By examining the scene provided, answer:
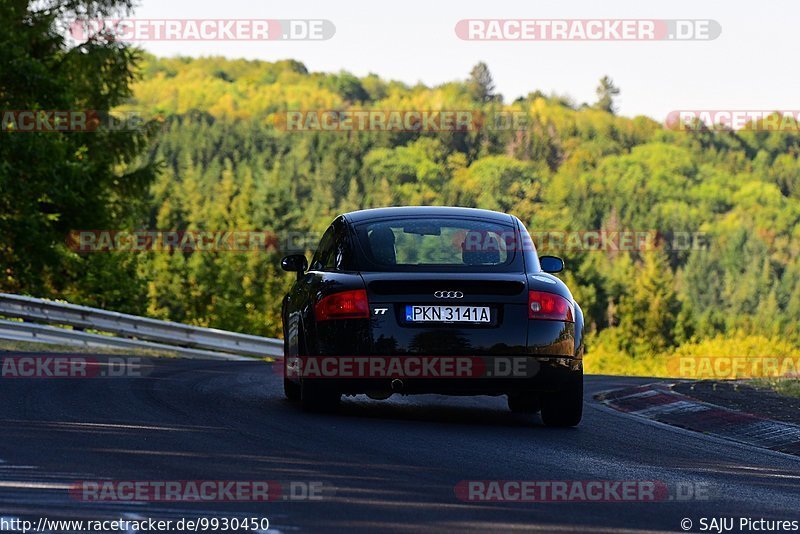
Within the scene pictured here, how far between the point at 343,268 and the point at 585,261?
119060 millimetres

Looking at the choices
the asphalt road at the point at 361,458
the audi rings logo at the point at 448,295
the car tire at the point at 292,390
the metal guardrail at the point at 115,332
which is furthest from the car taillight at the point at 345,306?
the metal guardrail at the point at 115,332

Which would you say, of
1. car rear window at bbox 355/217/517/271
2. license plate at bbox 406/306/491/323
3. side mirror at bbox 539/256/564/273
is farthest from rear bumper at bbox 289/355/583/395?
side mirror at bbox 539/256/564/273

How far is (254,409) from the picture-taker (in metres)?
10.7

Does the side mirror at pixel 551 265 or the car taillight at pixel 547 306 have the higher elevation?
the side mirror at pixel 551 265

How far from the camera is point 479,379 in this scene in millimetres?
9656

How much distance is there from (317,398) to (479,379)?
1332 millimetres

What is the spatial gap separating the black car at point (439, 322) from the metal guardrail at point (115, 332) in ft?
40.6

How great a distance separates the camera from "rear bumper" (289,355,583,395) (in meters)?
9.64

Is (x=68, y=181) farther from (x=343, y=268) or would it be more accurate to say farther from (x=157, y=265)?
(x=157, y=265)

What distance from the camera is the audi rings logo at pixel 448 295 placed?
31.4ft

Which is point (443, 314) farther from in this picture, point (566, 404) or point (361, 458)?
point (361, 458)

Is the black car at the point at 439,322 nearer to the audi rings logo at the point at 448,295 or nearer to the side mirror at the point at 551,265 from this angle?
the audi rings logo at the point at 448,295

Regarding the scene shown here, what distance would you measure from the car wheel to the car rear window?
157 cm

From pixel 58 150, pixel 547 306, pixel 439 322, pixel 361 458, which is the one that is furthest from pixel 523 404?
pixel 58 150
